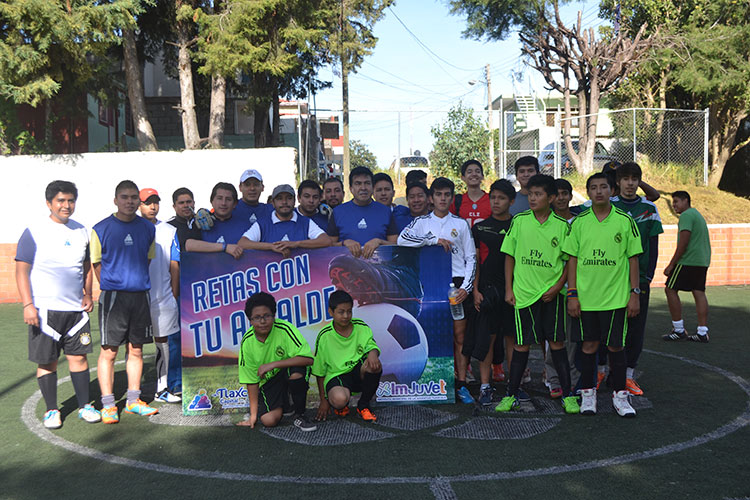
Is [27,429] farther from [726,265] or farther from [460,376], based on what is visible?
[726,265]

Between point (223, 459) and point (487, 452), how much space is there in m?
1.79

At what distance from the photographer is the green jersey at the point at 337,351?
216 inches

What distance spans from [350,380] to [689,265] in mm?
5045

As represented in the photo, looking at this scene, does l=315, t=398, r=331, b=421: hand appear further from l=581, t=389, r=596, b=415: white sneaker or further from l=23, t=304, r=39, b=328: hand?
l=23, t=304, r=39, b=328: hand

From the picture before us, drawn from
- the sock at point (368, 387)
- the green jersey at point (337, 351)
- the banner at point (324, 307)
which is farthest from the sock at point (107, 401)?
the sock at point (368, 387)

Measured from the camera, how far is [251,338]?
5320mm

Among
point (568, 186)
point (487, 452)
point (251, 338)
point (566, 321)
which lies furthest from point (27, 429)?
point (568, 186)

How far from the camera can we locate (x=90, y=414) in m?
5.46

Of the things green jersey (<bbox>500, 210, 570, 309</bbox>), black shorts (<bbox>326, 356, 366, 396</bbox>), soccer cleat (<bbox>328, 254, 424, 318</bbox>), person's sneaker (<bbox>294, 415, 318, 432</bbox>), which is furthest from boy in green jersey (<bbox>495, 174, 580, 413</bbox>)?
person's sneaker (<bbox>294, 415, 318, 432</bbox>)

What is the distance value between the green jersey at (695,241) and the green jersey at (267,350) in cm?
529

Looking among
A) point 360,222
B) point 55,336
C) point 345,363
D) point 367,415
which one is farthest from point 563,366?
point 55,336

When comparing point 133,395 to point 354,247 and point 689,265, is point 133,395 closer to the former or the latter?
point 354,247

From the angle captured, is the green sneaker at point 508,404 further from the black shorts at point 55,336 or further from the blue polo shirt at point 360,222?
the black shorts at point 55,336

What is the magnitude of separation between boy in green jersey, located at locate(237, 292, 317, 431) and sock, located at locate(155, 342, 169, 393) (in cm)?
117
